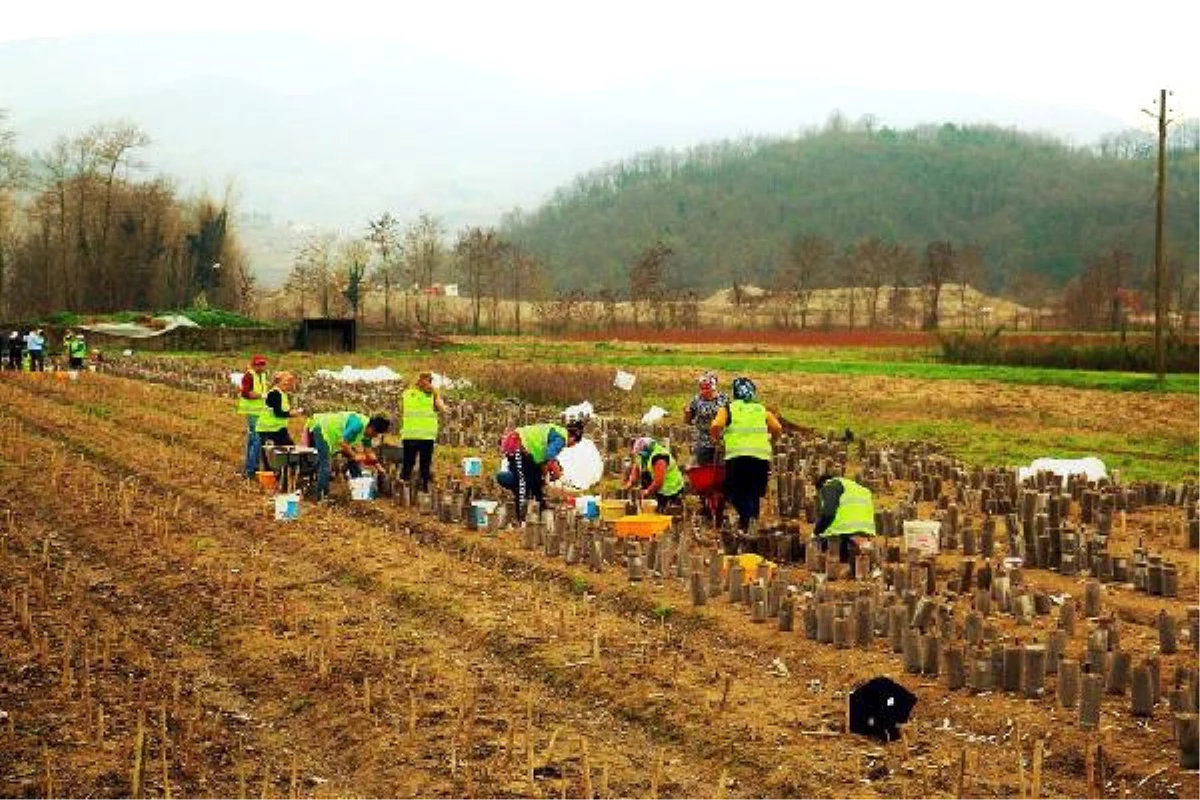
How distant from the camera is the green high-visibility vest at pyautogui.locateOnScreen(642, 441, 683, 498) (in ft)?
38.6

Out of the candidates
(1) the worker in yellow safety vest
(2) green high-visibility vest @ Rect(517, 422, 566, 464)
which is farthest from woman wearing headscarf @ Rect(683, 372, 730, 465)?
(1) the worker in yellow safety vest

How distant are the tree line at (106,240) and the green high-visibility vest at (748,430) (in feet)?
177

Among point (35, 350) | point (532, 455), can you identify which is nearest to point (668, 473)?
point (532, 455)

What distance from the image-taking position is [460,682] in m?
7.14

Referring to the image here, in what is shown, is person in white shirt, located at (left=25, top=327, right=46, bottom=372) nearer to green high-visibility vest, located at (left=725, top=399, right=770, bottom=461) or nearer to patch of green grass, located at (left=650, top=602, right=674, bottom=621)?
green high-visibility vest, located at (left=725, top=399, right=770, bottom=461)

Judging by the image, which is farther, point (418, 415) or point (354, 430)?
point (354, 430)

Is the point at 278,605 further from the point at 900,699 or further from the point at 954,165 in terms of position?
the point at 954,165

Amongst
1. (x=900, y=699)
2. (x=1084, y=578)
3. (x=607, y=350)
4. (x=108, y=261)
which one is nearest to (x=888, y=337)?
(x=607, y=350)

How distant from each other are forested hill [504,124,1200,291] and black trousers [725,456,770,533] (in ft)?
264

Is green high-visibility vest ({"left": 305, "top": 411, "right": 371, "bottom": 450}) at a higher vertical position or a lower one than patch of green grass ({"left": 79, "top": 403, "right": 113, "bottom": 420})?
higher

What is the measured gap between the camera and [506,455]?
11.6 meters

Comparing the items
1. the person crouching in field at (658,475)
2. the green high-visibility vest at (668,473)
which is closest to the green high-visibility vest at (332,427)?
the person crouching in field at (658,475)

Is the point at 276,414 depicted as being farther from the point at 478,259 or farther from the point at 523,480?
the point at 478,259

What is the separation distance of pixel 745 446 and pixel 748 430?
14 cm
